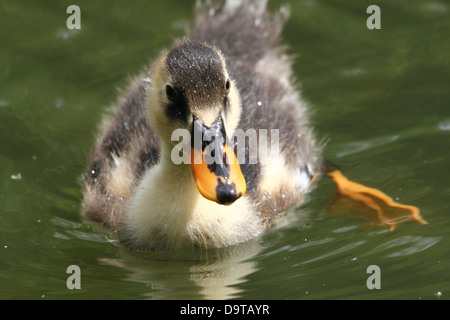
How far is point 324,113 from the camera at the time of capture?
719 cm

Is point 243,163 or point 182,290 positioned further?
point 243,163

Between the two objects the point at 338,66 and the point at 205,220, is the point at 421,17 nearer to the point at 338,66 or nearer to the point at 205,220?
→ the point at 338,66

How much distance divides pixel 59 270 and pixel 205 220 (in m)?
0.96

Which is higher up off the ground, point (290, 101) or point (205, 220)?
point (290, 101)

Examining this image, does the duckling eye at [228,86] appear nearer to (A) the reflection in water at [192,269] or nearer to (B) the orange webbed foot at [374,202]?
(A) the reflection in water at [192,269]

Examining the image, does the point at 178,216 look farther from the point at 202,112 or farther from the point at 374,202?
the point at 374,202

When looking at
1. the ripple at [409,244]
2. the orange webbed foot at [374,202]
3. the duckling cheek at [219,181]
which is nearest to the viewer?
the duckling cheek at [219,181]

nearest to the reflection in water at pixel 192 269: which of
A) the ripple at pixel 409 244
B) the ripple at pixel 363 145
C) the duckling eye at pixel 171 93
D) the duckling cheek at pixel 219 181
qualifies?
the duckling cheek at pixel 219 181

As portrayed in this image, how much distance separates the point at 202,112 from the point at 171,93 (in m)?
0.28

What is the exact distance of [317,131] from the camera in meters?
6.96

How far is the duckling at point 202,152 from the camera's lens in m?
4.82

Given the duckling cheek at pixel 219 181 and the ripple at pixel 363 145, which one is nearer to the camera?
the duckling cheek at pixel 219 181
